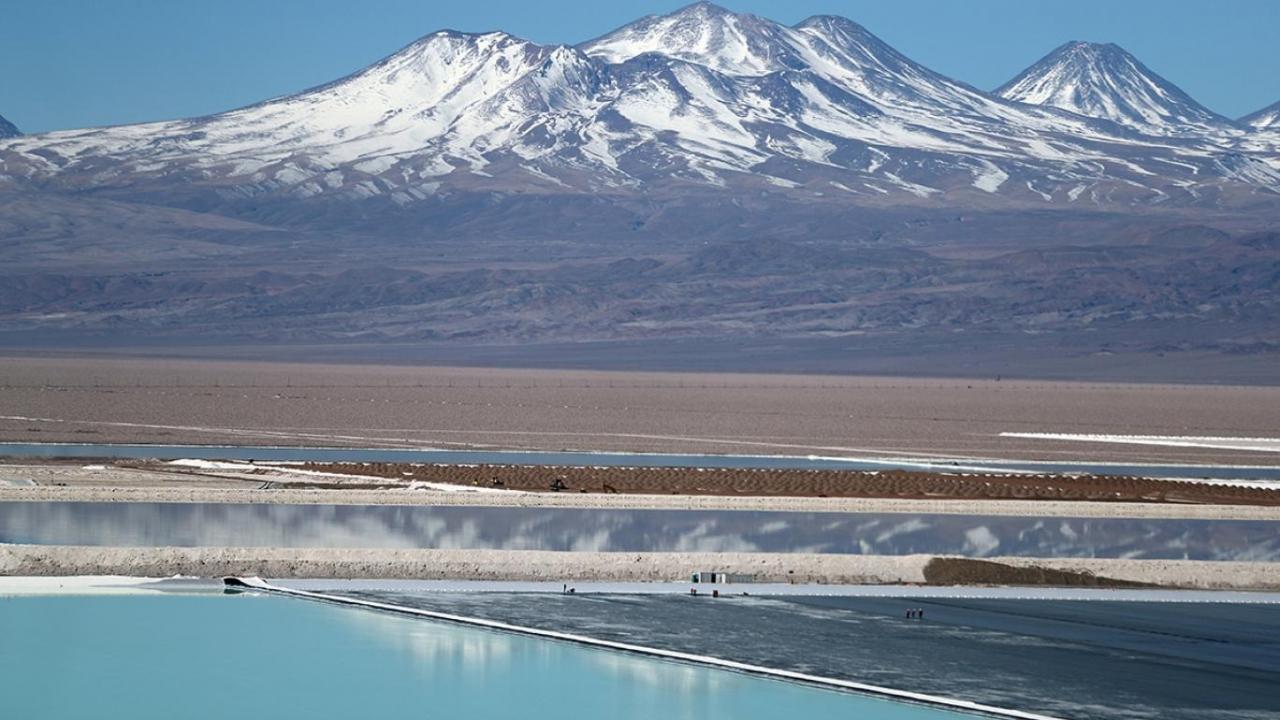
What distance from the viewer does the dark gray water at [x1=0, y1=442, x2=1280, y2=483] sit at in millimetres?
34250

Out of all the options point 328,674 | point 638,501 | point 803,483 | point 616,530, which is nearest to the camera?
point 328,674

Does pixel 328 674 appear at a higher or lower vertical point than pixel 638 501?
lower

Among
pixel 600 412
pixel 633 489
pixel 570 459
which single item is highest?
pixel 600 412

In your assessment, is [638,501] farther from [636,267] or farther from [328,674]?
[636,267]

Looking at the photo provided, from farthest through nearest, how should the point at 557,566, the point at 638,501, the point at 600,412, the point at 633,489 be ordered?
the point at 600,412
the point at 633,489
the point at 638,501
the point at 557,566

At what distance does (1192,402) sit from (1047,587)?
5730cm

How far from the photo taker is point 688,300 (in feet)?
472

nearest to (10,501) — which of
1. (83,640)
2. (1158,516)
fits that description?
(83,640)

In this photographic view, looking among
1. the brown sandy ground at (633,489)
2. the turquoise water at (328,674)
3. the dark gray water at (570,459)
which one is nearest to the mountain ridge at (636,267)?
the dark gray water at (570,459)

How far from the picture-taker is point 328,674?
553 inches

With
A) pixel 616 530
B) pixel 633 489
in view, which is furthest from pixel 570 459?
pixel 616 530

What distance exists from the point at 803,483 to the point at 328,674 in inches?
656

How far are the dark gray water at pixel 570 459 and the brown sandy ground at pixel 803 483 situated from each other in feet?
8.35

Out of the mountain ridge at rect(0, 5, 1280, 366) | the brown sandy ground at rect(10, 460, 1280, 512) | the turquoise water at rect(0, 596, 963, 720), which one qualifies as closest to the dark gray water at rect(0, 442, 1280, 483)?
the brown sandy ground at rect(10, 460, 1280, 512)
